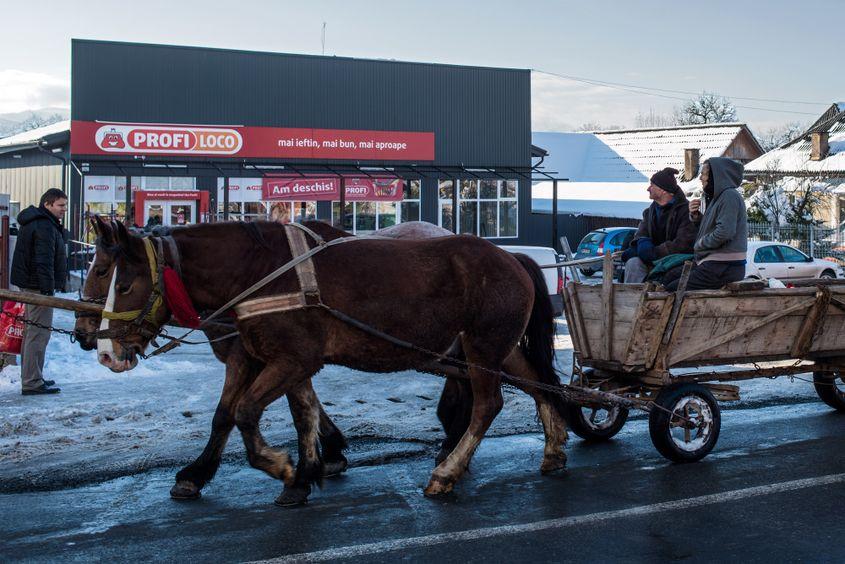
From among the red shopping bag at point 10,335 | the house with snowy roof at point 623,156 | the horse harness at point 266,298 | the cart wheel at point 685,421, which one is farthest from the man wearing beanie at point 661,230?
the house with snowy roof at point 623,156

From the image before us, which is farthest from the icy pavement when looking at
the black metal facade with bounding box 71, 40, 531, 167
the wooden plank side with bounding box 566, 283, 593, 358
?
the black metal facade with bounding box 71, 40, 531, 167

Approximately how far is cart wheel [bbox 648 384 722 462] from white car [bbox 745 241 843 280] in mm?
18441

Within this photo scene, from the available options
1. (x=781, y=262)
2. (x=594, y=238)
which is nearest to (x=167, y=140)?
(x=594, y=238)

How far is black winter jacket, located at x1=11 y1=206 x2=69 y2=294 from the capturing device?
9609 millimetres

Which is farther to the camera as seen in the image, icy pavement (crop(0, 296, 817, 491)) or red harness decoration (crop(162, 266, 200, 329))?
icy pavement (crop(0, 296, 817, 491))

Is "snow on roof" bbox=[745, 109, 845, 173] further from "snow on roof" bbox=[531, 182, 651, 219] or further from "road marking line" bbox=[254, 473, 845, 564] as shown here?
"road marking line" bbox=[254, 473, 845, 564]

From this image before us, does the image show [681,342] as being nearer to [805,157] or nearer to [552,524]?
[552,524]

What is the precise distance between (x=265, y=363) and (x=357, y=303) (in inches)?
27.2

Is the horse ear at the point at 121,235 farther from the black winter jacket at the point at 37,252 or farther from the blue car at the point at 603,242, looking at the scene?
the blue car at the point at 603,242

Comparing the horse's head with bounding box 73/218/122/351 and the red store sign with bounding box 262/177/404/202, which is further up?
the red store sign with bounding box 262/177/404/202

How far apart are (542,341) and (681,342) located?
107cm

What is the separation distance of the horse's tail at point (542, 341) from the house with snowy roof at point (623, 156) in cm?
3975

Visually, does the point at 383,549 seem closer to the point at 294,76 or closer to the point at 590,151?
the point at 294,76

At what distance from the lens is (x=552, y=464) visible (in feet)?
22.7
